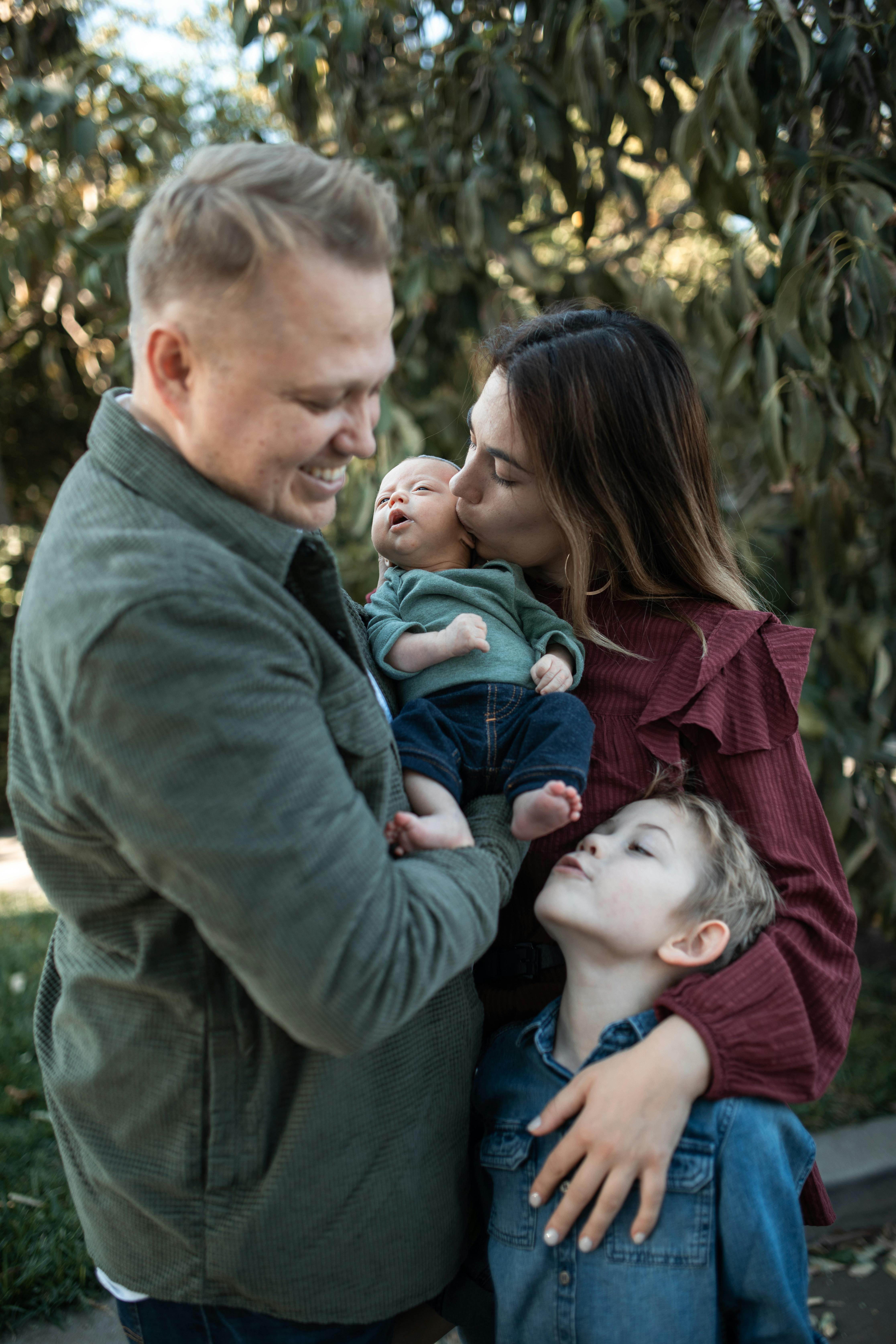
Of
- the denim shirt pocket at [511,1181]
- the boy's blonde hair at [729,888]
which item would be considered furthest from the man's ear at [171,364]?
the denim shirt pocket at [511,1181]

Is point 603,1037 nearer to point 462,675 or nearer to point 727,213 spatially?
point 462,675

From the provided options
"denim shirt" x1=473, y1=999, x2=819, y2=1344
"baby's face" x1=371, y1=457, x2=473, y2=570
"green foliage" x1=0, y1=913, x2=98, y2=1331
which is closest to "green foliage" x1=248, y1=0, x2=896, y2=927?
"baby's face" x1=371, y1=457, x2=473, y2=570

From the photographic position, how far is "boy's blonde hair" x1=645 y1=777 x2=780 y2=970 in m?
1.44

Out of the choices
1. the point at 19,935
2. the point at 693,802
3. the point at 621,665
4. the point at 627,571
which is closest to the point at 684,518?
the point at 627,571

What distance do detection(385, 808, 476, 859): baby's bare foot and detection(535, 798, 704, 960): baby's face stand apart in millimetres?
242

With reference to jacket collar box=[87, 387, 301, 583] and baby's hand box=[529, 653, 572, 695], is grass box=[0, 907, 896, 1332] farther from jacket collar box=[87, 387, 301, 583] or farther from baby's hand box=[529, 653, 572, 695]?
jacket collar box=[87, 387, 301, 583]

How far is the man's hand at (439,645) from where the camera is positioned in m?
1.50

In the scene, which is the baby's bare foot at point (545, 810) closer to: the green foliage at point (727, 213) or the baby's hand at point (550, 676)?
the baby's hand at point (550, 676)

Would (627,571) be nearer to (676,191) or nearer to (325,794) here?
(325,794)

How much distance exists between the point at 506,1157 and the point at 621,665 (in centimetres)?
75

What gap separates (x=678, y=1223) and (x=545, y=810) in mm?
538

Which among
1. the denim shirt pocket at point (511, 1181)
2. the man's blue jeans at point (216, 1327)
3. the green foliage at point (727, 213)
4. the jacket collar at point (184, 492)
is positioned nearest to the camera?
the jacket collar at point (184, 492)

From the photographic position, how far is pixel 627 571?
5.68 ft

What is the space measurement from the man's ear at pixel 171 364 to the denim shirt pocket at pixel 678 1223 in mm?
1092
